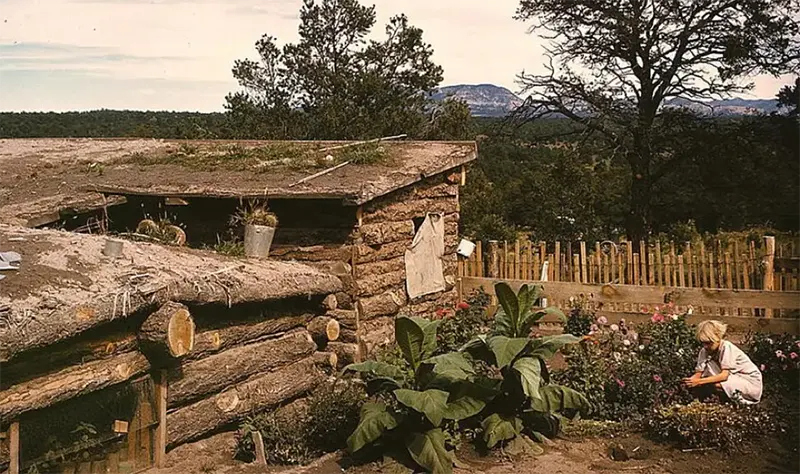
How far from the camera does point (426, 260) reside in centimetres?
1319

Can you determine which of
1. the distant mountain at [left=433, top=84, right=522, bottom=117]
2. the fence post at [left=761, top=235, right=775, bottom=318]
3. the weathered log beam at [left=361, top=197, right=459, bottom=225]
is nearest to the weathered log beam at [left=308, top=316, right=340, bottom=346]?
the weathered log beam at [left=361, top=197, right=459, bottom=225]

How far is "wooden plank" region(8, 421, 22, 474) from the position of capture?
6344mm

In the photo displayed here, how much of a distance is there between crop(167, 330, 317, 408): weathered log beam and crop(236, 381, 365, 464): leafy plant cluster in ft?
1.70

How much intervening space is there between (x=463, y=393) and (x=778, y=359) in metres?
4.50

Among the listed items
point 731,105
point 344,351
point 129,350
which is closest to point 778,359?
point 344,351

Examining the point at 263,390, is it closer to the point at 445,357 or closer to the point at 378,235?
the point at 445,357

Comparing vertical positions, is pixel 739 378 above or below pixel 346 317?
below

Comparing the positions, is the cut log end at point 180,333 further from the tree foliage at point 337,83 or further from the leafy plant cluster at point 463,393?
the tree foliage at point 337,83

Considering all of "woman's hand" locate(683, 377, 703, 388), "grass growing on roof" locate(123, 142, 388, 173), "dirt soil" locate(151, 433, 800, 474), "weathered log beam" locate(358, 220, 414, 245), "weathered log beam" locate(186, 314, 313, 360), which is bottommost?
"dirt soil" locate(151, 433, 800, 474)

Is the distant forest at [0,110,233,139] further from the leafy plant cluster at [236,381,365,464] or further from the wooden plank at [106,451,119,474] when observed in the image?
the wooden plank at [106,451,119,474]

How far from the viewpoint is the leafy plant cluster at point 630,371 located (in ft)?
29.8

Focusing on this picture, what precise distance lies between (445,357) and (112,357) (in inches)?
114

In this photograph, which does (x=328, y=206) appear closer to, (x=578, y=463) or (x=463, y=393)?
(x=463, y=393)

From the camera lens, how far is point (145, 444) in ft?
25.2
